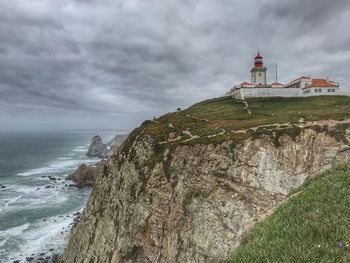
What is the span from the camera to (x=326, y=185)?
35.5 feet

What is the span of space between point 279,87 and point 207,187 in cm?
6177

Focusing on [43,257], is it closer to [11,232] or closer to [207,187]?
[11,232]

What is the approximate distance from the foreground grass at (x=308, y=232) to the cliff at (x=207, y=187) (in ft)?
80.0

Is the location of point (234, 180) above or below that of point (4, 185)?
above

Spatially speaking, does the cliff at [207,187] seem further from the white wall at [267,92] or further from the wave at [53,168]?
the wave at [53,168]

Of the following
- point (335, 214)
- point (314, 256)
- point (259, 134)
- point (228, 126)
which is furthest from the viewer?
point (228, 126)

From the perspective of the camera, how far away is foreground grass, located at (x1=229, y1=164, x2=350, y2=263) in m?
7.02

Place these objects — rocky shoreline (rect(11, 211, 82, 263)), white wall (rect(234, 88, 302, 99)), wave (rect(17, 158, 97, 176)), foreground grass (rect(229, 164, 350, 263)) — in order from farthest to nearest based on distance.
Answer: wave (rect(17, 158, 97, 176)) → white wall (rect(234, 88, 302, 99)) → rocky shoreline (rect(11, 211, 82, 263)) → foreground grass (rect(229, 164, 350, 263))

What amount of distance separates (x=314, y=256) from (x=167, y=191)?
3542 cm

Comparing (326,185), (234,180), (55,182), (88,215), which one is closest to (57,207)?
(55,182)

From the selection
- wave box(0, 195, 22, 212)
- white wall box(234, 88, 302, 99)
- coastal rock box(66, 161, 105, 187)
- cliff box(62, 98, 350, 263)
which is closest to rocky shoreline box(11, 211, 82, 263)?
cliff box(62, 98, 350, 263)

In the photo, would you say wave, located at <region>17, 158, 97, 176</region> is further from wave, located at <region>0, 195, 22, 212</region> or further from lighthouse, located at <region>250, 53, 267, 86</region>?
lighthouse, located at <region>250, 53, 267, 86</region>

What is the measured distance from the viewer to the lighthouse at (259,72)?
9681 cm

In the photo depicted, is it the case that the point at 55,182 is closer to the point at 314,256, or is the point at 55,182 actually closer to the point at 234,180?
the point at 234,180
